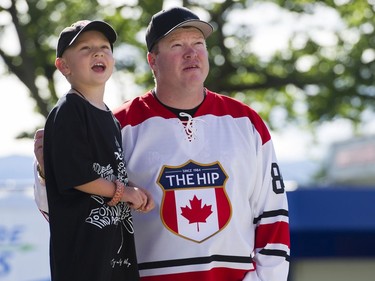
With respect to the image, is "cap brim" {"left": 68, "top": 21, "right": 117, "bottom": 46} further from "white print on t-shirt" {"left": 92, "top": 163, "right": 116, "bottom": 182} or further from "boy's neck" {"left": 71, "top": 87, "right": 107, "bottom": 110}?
"white print on t-shirt" {"left": 92, "top": 163, "right": 116, "bottom": 182}

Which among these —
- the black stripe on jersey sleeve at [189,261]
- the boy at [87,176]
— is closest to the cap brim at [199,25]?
the boy at [87,176]

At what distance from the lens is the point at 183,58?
13.0 ft

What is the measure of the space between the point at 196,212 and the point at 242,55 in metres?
12.5

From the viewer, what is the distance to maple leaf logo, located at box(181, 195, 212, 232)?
3.85m

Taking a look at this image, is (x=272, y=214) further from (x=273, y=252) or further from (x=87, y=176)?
(x=87, y=176)

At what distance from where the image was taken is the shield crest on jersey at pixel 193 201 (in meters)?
3.86

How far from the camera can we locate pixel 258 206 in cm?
402

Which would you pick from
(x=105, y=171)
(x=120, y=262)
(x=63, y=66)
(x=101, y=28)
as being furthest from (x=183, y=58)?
(x=120, y=262)

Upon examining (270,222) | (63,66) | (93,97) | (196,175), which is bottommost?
(270,222)

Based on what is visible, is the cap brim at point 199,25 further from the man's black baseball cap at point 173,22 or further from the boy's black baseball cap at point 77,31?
the boy's black baseball cap at point 77,31

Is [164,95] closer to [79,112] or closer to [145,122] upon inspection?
[145,122]

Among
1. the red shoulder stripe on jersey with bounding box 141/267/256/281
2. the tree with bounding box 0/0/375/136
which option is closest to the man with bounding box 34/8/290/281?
the red shoulder stripe on jersey with bounding box 141/267/256/281

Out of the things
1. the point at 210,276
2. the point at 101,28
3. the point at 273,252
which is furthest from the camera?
the point at 273,252

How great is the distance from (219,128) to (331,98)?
12055 mm
